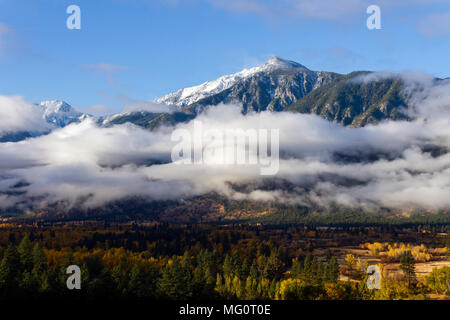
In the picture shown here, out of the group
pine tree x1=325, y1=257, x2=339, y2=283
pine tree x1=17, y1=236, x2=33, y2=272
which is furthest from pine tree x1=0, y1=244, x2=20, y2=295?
pine tree x1=325, y1=257, x2=339, y2=283

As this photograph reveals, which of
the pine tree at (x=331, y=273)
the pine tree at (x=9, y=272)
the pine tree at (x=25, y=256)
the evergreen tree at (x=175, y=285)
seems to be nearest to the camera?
the pine tree at (x=9, y=272)

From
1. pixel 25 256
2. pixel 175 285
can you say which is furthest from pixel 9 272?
pixel 175 285

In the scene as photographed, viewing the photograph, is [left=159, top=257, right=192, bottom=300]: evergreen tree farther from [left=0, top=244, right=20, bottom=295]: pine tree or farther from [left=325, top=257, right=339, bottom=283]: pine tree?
[left=325, top=257, right=339, bottom=283]: pine tree

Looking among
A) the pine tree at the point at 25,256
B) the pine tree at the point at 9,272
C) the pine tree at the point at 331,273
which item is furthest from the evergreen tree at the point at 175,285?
the pine tree at the point at 331,273

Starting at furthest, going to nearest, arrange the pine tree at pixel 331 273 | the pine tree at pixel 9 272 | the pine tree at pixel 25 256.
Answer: the pine tree at pixel 331 273, the pine tree at pixel 25 256, the pine tree at pixel 9 272

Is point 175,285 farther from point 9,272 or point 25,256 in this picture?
point 25,256

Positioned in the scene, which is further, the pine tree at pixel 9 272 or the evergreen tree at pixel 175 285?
the evergreen tree at pixel 175 285

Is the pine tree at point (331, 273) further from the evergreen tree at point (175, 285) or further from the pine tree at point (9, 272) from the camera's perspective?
the pine tree at point (9, 272)

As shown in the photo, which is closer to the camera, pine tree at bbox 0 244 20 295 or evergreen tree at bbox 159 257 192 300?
pine tree at bbox 0 244 20 295

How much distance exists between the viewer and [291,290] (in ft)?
477
